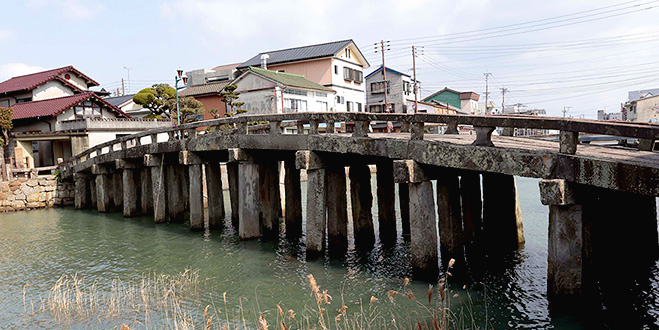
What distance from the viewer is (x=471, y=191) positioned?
11.0 meters

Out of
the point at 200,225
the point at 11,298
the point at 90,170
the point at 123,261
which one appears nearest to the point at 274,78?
the point at 90,170

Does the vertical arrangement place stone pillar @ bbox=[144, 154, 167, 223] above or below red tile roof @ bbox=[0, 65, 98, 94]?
below

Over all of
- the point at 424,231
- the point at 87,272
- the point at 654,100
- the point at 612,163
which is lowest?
the point at 87,272

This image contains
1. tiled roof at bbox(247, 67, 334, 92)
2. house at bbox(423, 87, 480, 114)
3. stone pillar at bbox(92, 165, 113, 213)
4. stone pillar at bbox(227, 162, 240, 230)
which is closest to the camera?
stone pillar at bbox(227, 162, 240, 230)

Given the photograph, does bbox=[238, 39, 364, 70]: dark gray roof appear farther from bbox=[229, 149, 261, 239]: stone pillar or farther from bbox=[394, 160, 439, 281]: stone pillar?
bbox=[394, 160, 439, 281]: stone pillar

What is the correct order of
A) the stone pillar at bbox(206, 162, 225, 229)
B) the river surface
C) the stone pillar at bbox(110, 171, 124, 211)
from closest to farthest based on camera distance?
the river surface < the stone pillar at bbox(206, 162, 225, 229) < the stone pillar at bbox(110, 171, 124, 211)

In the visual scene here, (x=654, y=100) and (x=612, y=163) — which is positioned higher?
(x=654, y=100)

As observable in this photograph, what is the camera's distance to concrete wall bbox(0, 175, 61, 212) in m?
24.5

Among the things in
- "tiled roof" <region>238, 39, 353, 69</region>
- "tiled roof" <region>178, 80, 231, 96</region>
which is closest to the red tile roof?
"tiled roof" <region>178, 80, 231, 96</region>

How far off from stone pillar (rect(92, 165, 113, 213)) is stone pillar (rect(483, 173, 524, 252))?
1659 cm

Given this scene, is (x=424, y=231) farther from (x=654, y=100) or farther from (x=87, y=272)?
(x=654, y=100)

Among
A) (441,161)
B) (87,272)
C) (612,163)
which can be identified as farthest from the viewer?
(87,272)

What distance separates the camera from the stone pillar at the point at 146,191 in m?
19.0

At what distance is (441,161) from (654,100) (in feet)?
157
